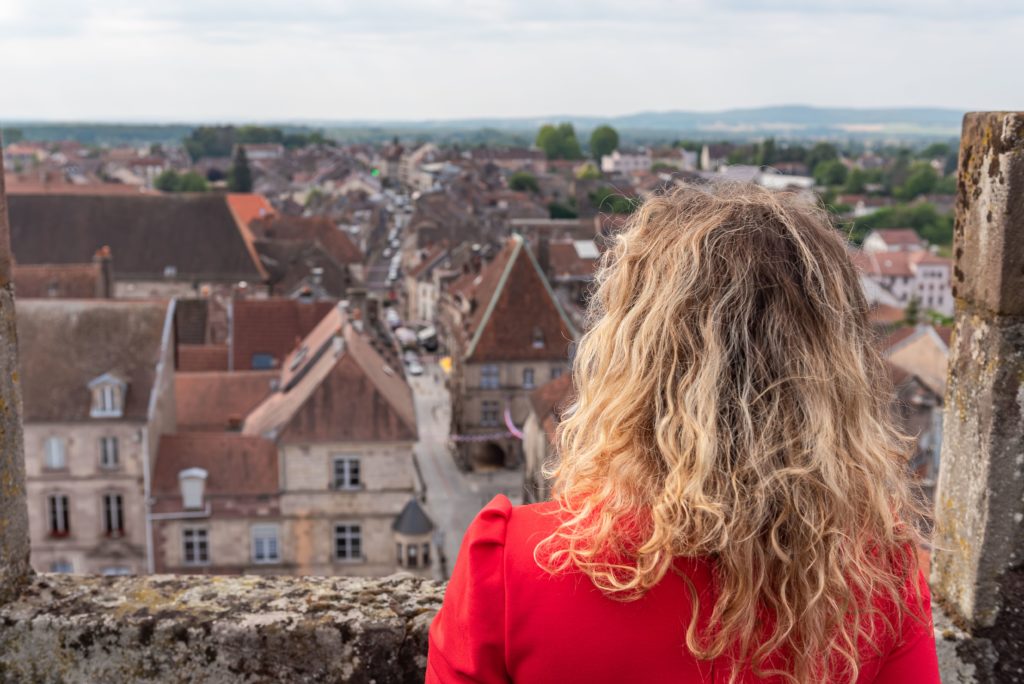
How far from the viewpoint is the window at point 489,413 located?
42.5 m

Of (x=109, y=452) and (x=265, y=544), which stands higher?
(x=109, y=452)

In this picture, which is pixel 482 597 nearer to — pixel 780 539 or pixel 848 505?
pixel 780 539

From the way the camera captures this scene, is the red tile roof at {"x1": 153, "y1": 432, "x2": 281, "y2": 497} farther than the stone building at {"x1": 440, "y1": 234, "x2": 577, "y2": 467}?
No

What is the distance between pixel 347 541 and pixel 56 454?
693 centimetres

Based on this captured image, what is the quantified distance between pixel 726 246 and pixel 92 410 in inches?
1029

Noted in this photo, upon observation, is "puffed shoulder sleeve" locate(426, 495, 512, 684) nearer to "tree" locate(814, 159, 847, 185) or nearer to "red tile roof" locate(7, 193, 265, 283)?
"red tile roof" locate(7, 193, 265, 283)

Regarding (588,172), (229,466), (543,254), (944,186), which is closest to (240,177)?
(588,172)

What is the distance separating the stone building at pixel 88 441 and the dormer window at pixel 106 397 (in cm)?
2

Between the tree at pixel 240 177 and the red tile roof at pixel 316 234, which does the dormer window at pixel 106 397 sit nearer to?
the red tile roof at pixel 316 234

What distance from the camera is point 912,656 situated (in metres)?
2.48

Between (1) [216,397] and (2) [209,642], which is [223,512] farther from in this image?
(2) [209,642]

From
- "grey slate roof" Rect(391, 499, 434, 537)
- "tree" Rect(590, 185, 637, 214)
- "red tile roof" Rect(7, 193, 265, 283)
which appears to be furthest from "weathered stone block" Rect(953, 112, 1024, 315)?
"red tile roof" Rect(7, 193, 265, 283)

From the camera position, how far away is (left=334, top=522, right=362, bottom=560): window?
26797mm

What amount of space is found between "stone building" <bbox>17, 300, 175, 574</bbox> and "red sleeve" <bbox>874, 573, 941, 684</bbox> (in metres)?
25.6
